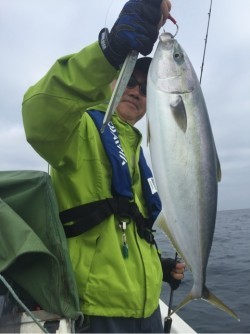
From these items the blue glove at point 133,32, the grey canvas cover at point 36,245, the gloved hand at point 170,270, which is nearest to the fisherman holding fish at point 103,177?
the blue glove at point 133,32

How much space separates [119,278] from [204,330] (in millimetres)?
4266

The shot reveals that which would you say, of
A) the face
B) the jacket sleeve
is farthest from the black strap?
the face

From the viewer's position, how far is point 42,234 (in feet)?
7.38

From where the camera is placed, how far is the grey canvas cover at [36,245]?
2064mm

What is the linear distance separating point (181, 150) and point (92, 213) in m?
0.79

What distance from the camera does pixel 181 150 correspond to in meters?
2.17

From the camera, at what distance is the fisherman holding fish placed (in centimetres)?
214

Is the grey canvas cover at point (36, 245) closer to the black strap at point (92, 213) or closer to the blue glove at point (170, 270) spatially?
the black strap at point (92, 213)

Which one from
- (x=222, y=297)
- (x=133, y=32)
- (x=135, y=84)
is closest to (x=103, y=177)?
(x=135, y=84)

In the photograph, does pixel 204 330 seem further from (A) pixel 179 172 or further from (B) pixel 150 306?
(A) pixel 179 172

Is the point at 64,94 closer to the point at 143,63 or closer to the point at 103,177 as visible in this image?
the point at 103,177

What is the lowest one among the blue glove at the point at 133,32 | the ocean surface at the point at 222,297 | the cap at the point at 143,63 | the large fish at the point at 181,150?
the ocean surface at the point at 222,297

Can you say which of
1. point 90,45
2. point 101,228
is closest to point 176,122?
point 90,45

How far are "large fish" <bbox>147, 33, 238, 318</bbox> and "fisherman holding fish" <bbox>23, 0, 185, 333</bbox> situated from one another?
0.22 m
